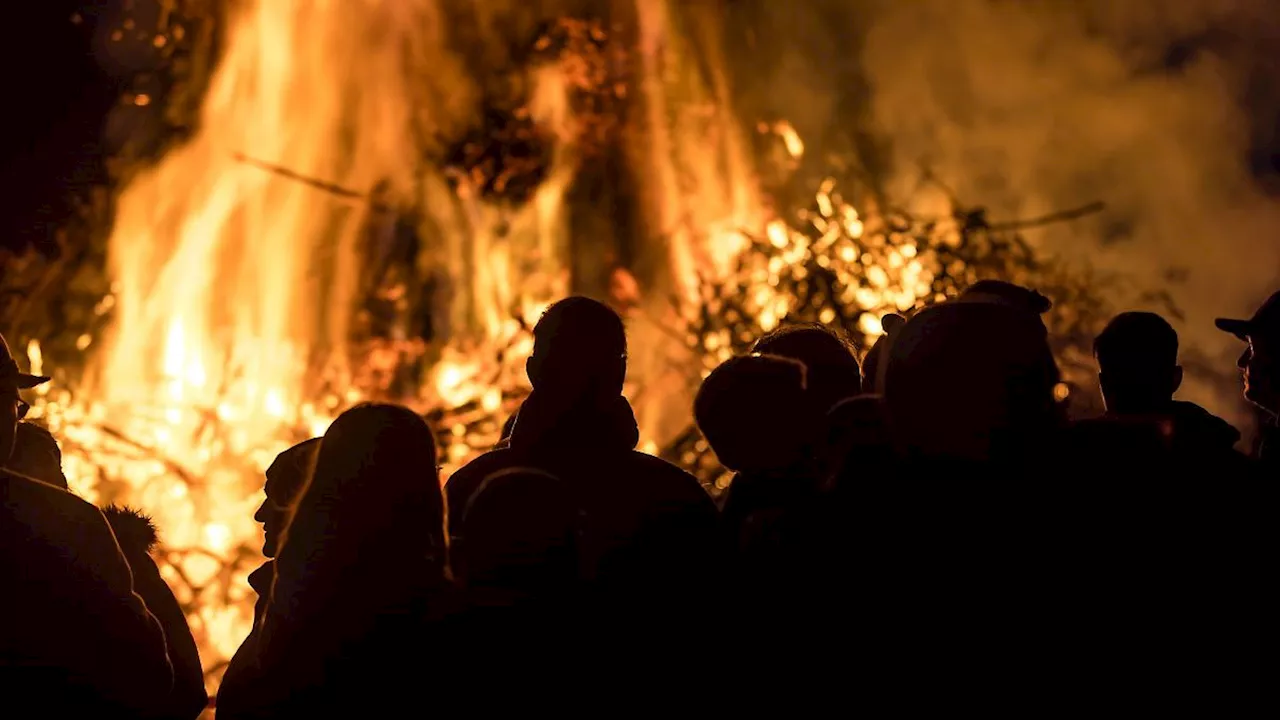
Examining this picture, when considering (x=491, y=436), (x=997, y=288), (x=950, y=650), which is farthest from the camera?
(x=491, y=436)

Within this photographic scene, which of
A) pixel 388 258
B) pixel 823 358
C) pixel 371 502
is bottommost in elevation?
pixel 371 502

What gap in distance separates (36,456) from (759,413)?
6.34ft

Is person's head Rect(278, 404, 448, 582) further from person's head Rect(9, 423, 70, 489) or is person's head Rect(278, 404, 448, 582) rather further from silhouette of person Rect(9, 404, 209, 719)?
person's head Rect(9, 423, 70, 489)

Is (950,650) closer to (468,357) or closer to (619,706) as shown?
(619,706)

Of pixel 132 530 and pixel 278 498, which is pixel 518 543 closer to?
pixel 278 498

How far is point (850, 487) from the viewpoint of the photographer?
84.6 inches

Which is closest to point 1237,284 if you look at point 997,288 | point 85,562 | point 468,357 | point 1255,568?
point 468,357

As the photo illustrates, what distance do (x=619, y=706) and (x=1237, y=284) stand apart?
9691 mm

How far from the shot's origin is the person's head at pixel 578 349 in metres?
3.13

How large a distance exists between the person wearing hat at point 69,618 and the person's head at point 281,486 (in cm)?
41

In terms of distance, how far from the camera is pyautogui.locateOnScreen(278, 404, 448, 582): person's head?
2350mm

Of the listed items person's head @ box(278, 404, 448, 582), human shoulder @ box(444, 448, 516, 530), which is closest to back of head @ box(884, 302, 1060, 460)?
person's head @ box(278, 404, 448, 582)

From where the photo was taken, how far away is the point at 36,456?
3.02 metres

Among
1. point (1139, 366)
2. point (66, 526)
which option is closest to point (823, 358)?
point (1139, 366)
